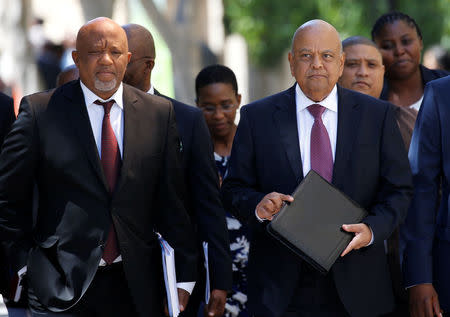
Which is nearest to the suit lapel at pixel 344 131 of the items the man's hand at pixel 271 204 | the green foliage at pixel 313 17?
the man's hand at pixel 271 204

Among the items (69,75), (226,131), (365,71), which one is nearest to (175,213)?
(226,131)

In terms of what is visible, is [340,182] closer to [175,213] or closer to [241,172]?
[241,172]

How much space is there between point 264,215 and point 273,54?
12.6 m

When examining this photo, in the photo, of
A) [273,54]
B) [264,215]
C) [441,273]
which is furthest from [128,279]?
[273,54]

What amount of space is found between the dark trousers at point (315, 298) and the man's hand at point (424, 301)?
13.1 inches

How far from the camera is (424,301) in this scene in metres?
4.64

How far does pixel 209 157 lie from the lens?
5.08 meters

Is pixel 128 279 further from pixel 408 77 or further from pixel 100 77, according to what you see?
pixel 408 77

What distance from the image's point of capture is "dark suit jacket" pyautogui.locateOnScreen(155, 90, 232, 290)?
497 centimetres

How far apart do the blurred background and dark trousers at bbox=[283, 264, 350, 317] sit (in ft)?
32.2

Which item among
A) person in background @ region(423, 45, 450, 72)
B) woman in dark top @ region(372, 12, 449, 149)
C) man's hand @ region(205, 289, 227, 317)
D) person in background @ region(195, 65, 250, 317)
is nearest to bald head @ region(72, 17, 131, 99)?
man's hand @ region(205, 289, 227, 317)

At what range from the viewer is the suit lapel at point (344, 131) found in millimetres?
4641

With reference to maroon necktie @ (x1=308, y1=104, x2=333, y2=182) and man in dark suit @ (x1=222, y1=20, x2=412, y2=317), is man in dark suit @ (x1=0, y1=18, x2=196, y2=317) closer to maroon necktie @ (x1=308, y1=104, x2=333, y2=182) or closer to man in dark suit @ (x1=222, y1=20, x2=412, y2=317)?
man in dark suit @ (x1=222, y1=20, x2=412, y2=317)

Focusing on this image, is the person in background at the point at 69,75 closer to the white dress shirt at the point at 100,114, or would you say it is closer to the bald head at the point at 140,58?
the bald head at the point at 140,58
